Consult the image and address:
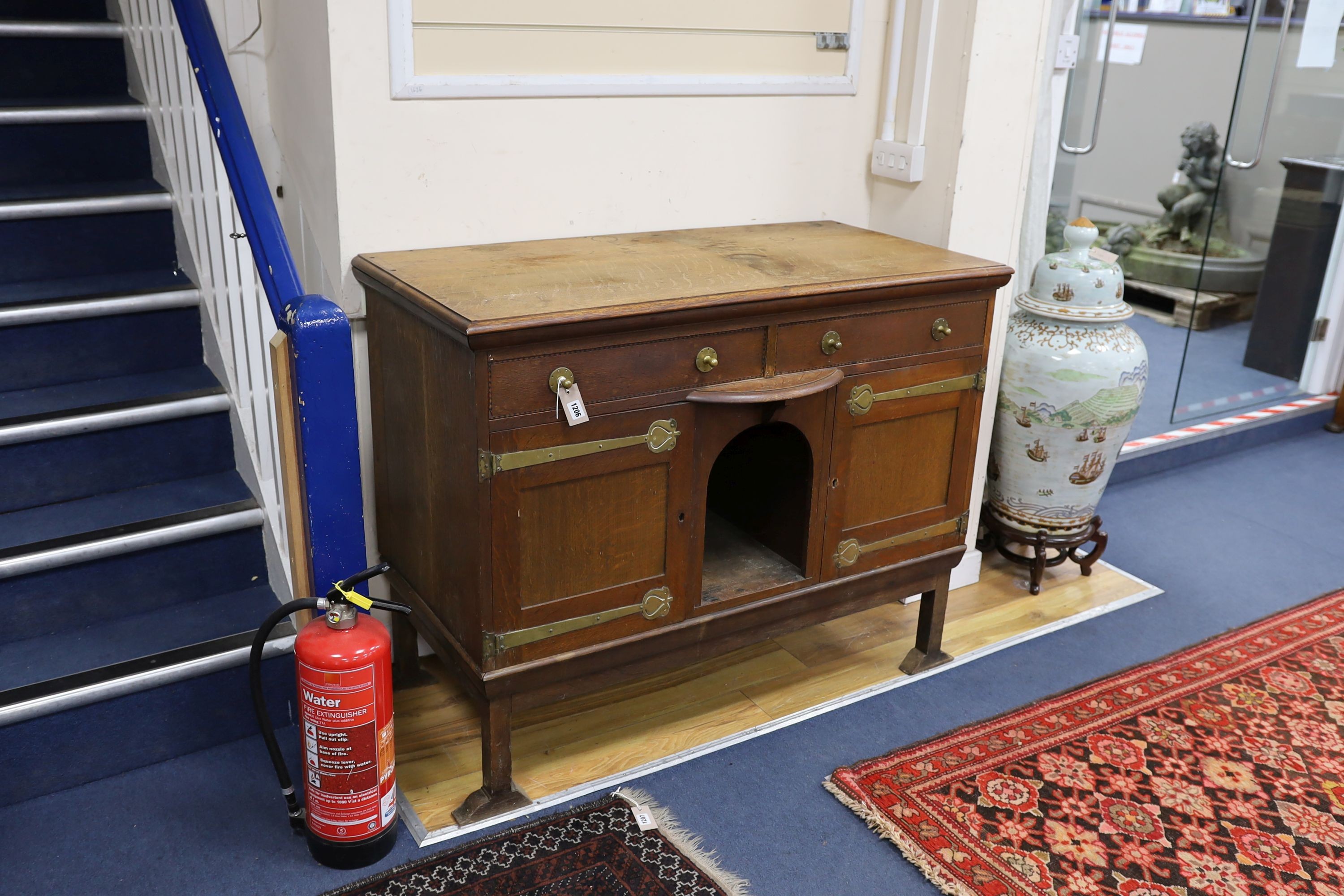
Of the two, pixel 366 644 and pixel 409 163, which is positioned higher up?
pixel 409 163

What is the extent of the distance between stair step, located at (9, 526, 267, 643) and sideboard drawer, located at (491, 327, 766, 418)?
34.3 inches

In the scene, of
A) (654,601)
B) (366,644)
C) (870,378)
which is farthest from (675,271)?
(366,644)

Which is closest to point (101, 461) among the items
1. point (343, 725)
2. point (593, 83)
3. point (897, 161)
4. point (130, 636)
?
point (130, 636)

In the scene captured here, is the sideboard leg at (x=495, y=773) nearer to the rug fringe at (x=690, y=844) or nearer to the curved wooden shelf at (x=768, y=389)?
the rug fringe at (x=690, y=844)

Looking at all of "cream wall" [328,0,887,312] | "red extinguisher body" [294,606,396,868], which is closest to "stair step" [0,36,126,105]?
"cream wall" [328,0,887,312]

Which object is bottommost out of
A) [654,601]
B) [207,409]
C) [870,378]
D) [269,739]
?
[269,739]

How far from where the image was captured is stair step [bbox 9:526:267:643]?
7.51ft

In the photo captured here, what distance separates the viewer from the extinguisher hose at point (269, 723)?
2.04m

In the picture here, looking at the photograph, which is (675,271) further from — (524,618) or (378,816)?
(378,816)

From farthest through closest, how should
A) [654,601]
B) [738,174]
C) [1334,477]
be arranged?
[1334,477]
[738,174]
[654,601]

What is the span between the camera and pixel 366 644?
6.41 feet

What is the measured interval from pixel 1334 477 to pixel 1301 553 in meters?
0.84

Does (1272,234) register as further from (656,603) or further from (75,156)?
(75,156)

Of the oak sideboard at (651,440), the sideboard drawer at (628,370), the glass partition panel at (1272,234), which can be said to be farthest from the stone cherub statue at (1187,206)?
the sideboard drawer at (628,370)
